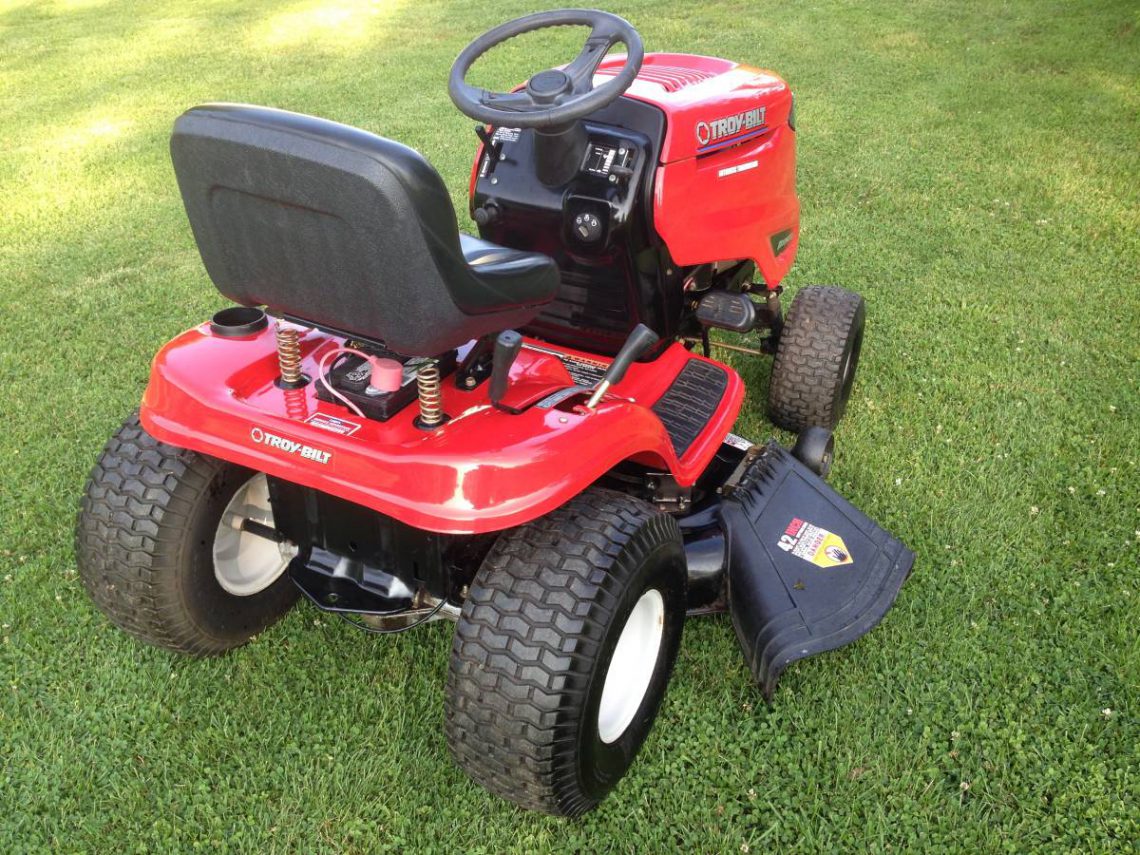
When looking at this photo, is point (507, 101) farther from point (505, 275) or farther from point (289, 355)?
point (289, 355)

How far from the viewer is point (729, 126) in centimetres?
303

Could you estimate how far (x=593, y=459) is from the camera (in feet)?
6.77

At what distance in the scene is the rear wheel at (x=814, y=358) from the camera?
3371 mm

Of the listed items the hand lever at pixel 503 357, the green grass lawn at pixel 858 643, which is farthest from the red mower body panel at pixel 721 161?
the hand lever at pixel 503 357

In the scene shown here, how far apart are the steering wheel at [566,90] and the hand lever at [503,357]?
668 millimetres

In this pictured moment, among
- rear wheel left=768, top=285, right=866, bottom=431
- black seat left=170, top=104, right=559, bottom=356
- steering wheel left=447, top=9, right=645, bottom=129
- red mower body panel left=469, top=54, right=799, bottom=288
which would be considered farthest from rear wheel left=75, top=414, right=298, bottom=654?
rear wheel left=768, top=285, right=866, bottom=431

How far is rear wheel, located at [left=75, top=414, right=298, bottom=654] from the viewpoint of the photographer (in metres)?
2.24

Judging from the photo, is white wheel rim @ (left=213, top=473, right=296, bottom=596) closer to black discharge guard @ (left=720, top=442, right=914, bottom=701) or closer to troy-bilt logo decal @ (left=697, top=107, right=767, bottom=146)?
black discharge guard @ (left=720, top=442, right=914, bottom=701)

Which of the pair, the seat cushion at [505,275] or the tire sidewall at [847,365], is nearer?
the seat cushion at [505,275]

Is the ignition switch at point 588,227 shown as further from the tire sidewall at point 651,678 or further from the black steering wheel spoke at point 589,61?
the tire sidewall at point 651,678

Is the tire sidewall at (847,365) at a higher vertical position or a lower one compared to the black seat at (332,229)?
lower

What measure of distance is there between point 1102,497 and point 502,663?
7.35 ft

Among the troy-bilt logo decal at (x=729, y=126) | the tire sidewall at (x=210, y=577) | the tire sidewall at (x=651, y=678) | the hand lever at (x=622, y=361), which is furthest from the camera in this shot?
the troy-bilt logo decal at (x=729, y=126)

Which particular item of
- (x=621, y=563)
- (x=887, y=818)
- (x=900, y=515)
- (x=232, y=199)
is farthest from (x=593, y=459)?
(x=900, y=515)
